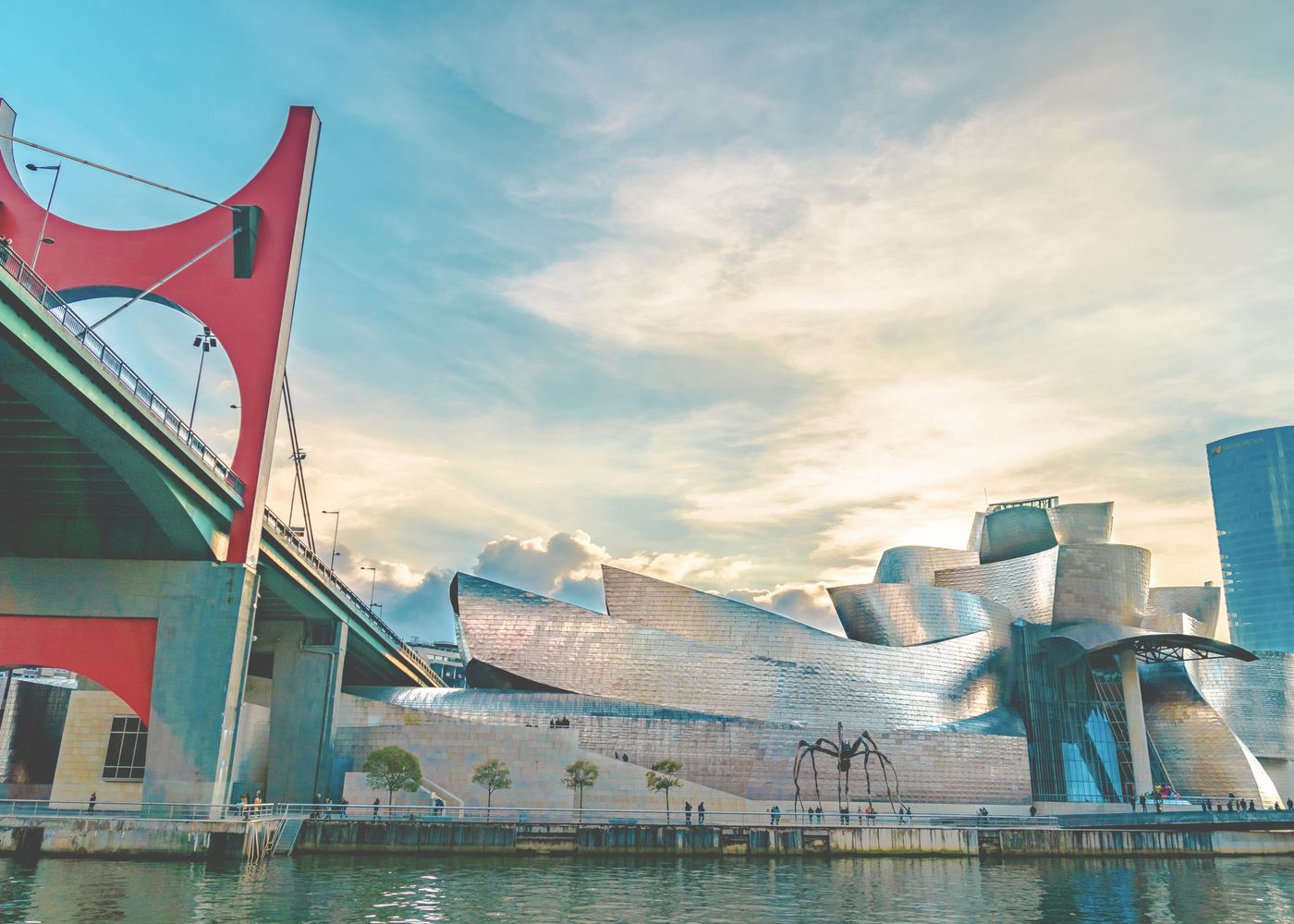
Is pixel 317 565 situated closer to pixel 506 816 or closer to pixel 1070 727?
pixel 506 816

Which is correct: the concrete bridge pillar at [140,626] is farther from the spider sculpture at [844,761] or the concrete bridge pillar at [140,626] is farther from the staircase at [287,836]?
the spider sculpture at [844,761]

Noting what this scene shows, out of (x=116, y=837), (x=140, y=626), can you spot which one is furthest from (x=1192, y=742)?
(x=116, y=837)

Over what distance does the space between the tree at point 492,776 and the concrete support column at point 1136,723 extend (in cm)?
3392

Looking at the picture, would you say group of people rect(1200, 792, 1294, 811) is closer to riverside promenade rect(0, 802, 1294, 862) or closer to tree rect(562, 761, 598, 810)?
riverside promenade rect(0, 802, 1294, 862)

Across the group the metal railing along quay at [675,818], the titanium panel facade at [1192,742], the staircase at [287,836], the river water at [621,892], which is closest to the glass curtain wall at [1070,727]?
the titanium panel facade at [1192,742]

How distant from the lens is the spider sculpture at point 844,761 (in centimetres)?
4112

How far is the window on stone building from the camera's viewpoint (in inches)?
1516

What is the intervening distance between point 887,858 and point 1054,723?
100 ft

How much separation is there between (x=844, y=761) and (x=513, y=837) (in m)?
15.3

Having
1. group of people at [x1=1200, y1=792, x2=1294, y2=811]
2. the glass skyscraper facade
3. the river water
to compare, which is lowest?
the river water

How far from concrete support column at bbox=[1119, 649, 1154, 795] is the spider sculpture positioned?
16.4m

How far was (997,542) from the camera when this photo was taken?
226 ft

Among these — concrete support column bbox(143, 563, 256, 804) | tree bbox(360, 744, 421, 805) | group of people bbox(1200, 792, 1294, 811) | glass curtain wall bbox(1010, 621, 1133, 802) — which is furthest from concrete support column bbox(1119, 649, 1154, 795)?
concrete support column bbox(143, 563, 256, 804)

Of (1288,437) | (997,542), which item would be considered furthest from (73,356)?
(1288,437)
